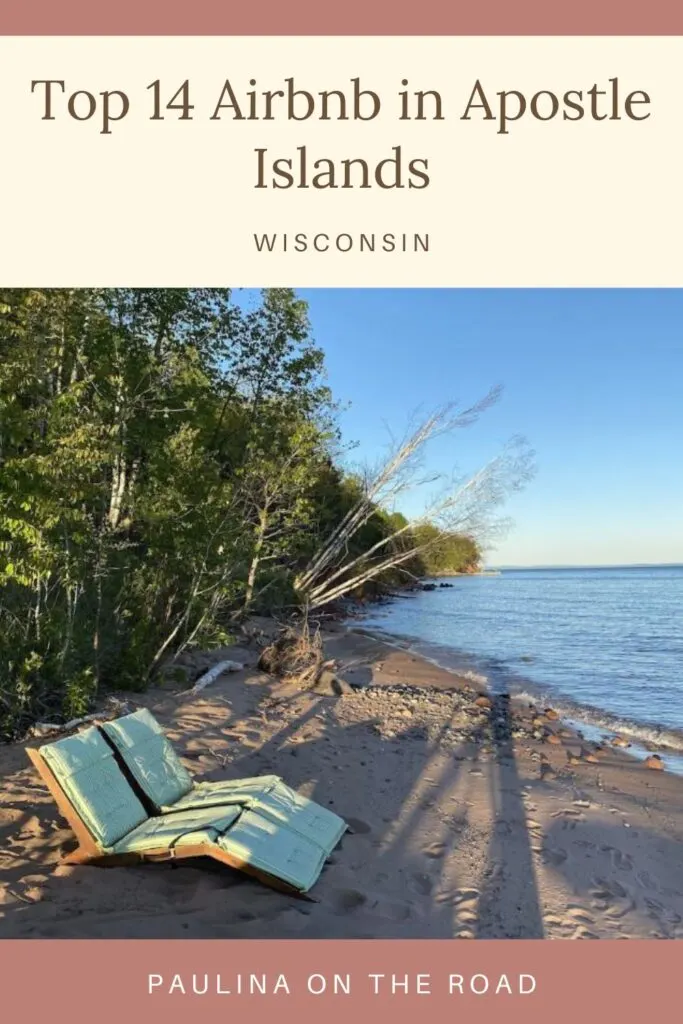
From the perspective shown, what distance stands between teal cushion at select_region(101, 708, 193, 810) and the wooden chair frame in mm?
538

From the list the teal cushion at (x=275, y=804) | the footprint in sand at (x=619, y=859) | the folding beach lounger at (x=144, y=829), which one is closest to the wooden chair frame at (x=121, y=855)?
the folding beach lounger at (x=144, y=829)

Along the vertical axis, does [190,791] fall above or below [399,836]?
above

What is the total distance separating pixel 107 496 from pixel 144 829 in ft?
18.6

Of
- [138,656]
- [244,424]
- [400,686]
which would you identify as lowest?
[400,686]

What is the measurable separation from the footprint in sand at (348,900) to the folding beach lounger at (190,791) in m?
0.35

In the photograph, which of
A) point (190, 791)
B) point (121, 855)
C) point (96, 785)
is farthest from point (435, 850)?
point (96, 785)

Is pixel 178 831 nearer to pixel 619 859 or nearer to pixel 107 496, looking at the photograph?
pixel 619 859

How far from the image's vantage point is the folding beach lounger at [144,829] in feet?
11.7

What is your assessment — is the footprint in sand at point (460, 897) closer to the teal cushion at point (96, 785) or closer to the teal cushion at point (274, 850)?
the teal cushion at point (274, 850)

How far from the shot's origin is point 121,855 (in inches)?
145

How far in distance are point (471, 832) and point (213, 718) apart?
3481mm

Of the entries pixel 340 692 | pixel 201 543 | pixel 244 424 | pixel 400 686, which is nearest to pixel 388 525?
pixel 244 424
